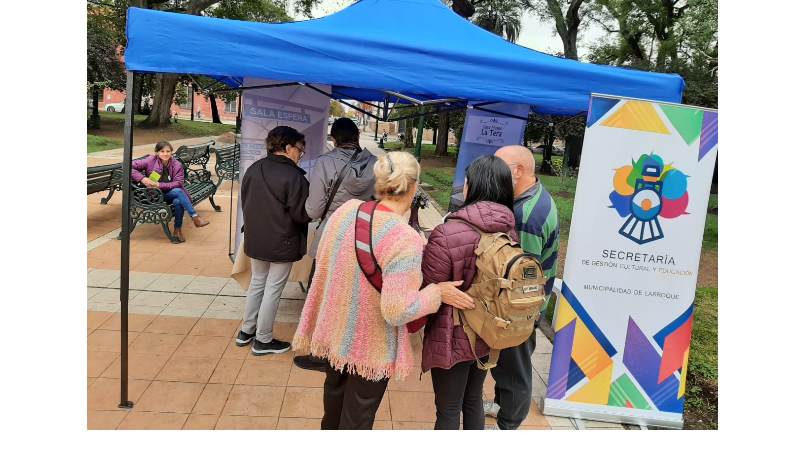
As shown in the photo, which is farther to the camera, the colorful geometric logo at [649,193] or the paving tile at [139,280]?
the paving tile at [139,280]

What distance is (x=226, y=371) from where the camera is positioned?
3326mm

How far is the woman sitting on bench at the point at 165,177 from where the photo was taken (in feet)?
21.0

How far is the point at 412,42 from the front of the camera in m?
2.89

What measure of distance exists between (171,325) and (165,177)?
325cm

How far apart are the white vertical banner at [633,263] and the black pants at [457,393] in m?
1.00

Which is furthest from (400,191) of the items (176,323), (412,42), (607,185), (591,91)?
(176,323)

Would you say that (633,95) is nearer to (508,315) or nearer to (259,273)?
(508,315)

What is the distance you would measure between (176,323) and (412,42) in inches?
116

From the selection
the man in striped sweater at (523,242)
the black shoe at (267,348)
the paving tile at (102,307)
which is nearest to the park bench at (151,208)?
the paving tile at (102,307)

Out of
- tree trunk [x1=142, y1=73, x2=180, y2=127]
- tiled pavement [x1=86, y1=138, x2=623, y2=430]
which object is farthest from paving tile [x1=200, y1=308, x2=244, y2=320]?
tree trunk [x1=142, y1=73, x2=180, y2=127]

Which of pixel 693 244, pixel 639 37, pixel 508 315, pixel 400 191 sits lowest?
pixel 508 315

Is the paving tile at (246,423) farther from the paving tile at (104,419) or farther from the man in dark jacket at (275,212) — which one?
the man in dark jacket at (275,212)

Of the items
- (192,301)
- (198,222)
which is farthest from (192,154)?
(192,301)

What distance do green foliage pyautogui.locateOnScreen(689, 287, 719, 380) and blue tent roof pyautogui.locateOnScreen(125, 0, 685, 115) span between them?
2.43m
